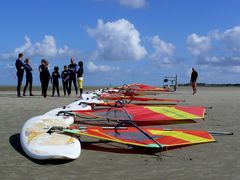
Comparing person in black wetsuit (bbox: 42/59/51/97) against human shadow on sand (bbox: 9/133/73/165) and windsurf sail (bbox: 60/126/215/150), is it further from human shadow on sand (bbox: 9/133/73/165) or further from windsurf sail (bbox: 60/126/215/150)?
windsurf sail (bbox: 60/126/215/150)

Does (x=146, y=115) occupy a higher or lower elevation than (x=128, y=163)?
higher

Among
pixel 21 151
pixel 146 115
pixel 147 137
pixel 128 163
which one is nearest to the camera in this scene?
pixel 128 163

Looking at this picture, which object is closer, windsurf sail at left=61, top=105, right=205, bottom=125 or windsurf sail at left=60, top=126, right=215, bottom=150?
windsurf sail at left=60, top=126, right=215, bottom=150

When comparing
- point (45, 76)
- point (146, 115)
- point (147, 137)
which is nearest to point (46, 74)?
point (45, 76)

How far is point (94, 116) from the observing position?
27.2 ft

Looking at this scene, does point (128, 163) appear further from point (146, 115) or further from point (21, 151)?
point (146, 115)

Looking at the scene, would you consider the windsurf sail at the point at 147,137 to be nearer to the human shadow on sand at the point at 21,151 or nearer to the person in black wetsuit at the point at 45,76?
the human shadow on sand at the point at 21,151

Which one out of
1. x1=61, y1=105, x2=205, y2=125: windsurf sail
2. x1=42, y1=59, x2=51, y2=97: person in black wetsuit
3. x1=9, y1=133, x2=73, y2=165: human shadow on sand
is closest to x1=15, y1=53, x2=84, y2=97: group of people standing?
x1=42, y1=59, x2=51, y2=97: person in black wetsuit

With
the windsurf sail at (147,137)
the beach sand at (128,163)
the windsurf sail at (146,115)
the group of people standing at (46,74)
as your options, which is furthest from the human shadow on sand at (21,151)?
the group of people standing at (46,74)

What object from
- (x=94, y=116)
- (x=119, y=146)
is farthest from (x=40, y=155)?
(x=94, y=116)

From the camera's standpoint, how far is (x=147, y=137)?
5.55 metres

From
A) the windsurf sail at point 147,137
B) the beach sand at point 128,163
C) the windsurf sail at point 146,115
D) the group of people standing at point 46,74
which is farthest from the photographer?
the group of people standing at point 46,74

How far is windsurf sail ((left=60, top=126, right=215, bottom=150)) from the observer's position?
521 cm

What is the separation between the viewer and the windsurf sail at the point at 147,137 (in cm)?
521
